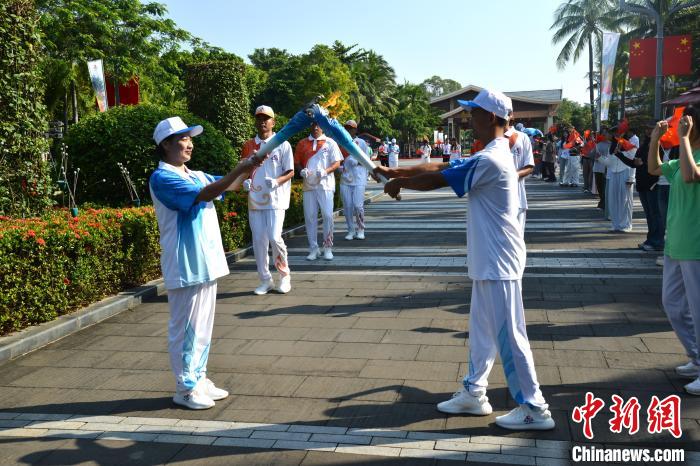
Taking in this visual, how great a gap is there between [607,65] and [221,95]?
14.6 m

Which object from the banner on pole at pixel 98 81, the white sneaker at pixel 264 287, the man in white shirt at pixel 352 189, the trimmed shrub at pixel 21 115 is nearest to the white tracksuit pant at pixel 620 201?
the man in white shirt at pixel 352 189

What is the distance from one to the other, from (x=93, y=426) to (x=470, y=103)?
9.99ft

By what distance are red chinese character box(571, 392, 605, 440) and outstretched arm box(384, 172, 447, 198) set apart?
5.27ft

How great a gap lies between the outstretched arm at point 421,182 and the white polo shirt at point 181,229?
1.23 m

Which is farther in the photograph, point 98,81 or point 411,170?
point 98,81

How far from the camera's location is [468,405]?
4.11 metres

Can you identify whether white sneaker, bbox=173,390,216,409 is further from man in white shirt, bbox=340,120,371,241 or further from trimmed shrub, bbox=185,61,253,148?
trimmed shrub, bbox=185,61,253,148

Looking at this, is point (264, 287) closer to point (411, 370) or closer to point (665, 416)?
point (411, 370)

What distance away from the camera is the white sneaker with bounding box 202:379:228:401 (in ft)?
14.7

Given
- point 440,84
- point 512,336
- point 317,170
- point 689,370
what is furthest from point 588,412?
point 440,84

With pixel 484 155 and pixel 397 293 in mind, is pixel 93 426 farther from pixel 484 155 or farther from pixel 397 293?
pixel 397 293

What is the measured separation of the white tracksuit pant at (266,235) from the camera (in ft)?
25.0

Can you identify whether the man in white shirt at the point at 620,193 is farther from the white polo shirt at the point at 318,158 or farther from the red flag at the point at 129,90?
the red flag at the point at 129,90

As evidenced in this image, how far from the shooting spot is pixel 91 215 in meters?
7.49
